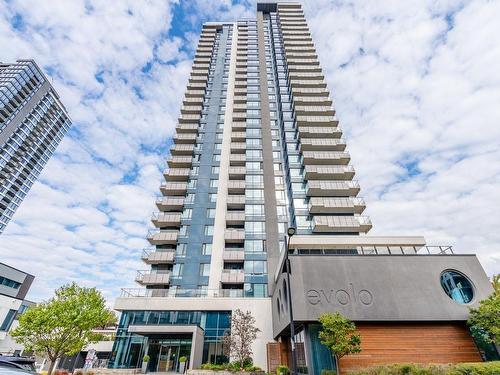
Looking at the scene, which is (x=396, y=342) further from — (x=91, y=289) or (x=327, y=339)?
(x=91, y=289)

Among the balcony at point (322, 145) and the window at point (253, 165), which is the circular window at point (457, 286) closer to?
the balcony at point (322, 145)

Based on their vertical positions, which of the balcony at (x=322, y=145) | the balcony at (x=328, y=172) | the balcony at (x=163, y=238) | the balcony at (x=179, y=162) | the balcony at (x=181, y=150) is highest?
the balcony at (x=181, y=150)

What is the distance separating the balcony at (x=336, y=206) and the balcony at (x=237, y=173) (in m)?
12.9

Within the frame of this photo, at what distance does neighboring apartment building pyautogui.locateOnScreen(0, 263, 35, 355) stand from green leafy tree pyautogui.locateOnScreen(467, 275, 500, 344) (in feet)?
191

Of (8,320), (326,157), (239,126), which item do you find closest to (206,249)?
(326,157)

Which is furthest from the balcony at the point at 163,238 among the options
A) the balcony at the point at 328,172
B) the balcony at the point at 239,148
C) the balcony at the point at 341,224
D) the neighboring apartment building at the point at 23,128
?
the neighboring apartment building at the point at 23,128

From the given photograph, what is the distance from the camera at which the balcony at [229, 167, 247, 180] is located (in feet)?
145

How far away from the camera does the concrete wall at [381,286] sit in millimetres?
15703

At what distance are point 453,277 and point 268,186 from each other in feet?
91.1

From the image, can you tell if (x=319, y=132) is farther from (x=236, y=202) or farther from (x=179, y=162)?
(x=179, y=162)

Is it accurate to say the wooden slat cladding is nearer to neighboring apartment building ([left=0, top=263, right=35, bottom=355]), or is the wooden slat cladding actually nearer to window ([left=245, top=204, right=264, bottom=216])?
window ([left=245, top=204, right=264, bottom=216])

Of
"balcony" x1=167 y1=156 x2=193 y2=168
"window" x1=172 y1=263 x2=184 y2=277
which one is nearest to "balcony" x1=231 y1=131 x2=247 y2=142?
"balcony" x1=167 y1=156 x2=193 y2=168

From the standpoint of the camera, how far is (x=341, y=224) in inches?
1409

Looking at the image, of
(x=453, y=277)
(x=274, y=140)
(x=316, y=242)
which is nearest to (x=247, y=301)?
(x=316, y=242)
